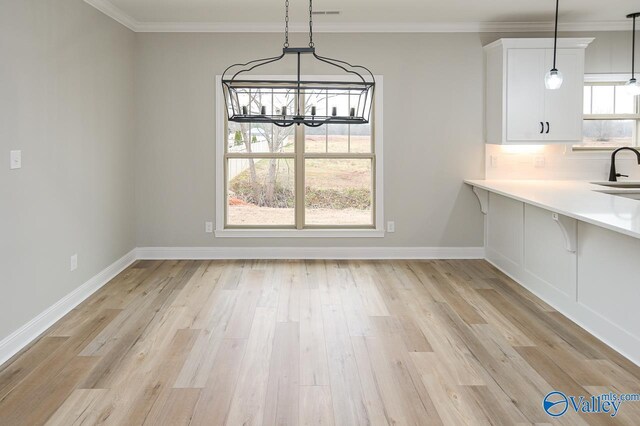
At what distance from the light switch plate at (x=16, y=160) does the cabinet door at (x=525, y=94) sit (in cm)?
435

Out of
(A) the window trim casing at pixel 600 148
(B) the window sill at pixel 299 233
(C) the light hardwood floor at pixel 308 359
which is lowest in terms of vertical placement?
(C) the light hardwood floor at pixel 308 359

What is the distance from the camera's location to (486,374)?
3.40 m

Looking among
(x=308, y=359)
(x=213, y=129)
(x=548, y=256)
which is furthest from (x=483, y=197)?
(x=308, y=359)

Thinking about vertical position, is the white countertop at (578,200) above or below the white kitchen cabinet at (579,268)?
above

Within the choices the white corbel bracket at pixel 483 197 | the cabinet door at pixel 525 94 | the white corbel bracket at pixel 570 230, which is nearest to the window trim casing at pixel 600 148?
the cabinet door at pixel 525 94

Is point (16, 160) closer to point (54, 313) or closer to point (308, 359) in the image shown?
point (54, 313)

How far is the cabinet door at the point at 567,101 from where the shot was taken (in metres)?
6.03

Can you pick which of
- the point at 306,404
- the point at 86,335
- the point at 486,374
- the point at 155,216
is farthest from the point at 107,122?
the point at 486,374

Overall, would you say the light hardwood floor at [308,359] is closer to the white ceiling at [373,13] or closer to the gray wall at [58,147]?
the gray wall at [58,147]

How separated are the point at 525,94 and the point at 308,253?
8.93ft

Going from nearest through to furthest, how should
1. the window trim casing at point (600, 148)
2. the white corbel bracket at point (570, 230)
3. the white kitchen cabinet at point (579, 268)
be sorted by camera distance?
the white kitchen cabinet at point (579, 268) → the white corbel bracket at point (570, 230) → the window trim casing at point (600, 148)

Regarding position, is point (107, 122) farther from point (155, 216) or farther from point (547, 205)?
point (547, 205)

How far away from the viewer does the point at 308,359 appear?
11.9 ft

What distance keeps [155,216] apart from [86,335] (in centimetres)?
262
